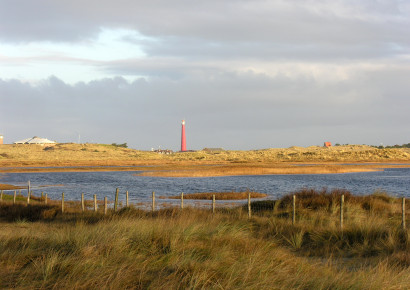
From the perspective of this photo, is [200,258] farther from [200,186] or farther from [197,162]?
[197,162]

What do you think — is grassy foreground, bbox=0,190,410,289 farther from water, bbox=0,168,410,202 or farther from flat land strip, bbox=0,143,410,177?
flat land strip, bbox=0,143,410,177

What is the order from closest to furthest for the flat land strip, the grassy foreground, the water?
the grassy foreground → the water → the flat land strip

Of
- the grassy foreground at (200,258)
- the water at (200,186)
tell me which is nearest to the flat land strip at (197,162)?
the water at (200,186)

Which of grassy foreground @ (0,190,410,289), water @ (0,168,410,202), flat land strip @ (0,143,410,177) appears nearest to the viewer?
grassy foreground @ (0,190,410,289)

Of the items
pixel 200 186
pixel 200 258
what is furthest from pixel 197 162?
pixel 200 258

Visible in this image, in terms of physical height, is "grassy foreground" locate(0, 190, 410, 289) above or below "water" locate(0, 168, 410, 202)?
above

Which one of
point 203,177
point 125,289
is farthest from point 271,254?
point 203,177

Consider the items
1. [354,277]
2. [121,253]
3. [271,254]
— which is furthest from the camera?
[271,254]

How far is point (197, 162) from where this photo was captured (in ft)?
383

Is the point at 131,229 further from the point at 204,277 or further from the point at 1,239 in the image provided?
the point at 204,277

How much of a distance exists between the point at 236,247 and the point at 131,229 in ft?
8.34

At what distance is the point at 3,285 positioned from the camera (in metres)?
7.59

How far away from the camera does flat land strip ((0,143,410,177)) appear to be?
7831cm

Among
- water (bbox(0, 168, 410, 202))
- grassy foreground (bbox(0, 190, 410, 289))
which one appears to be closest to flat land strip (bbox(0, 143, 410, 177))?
water (bbox(0, 168, 410, 202))
